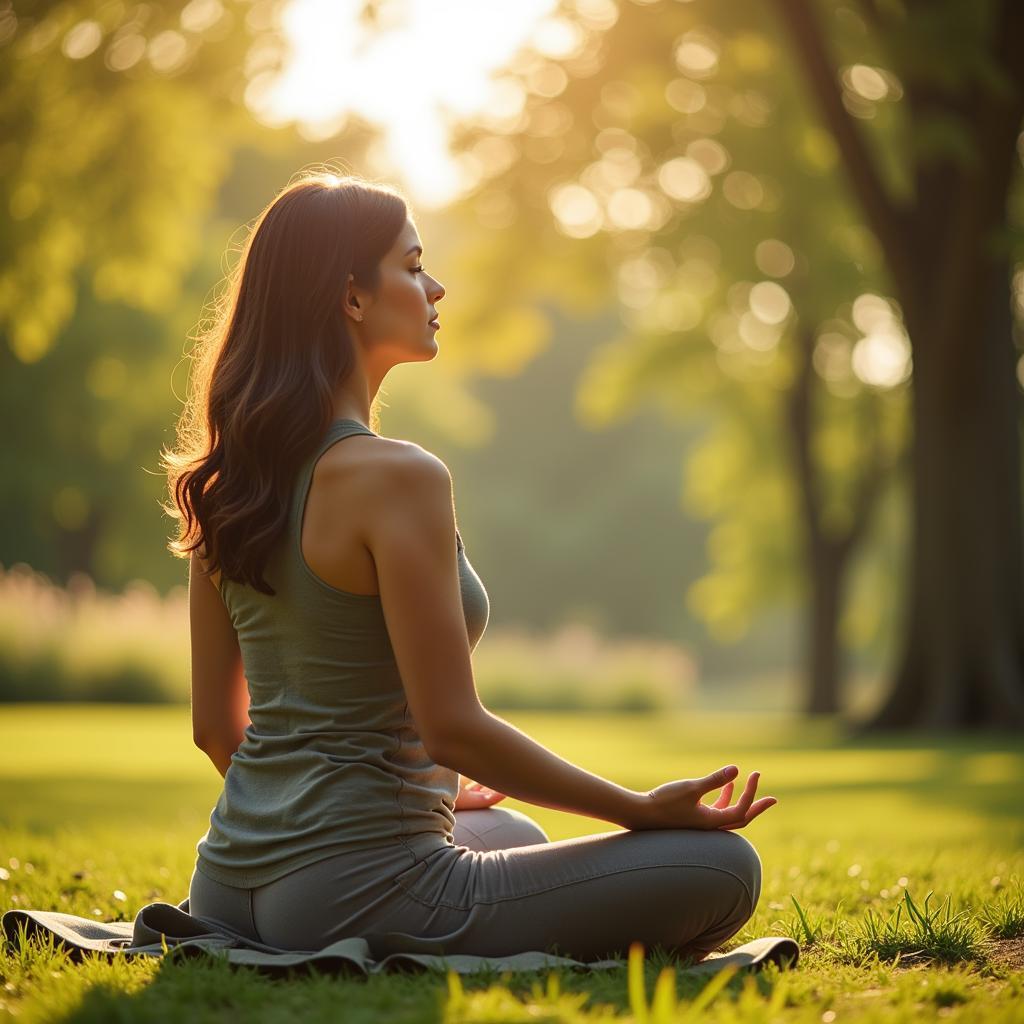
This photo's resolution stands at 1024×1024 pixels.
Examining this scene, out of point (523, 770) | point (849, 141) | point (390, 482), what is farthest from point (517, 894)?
point (849, 141)

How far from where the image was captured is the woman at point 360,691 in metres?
2.65

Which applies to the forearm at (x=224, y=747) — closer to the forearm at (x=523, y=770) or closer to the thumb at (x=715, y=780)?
the forearm at (x=523, y=770)

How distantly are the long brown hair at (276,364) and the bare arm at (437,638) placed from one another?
25 cm

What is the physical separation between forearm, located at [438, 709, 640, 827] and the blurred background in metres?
2.19

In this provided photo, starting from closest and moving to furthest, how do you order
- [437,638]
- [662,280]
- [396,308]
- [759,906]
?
[437,638], [396,308], [759,906], [662,280]

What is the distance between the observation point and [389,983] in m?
2.55

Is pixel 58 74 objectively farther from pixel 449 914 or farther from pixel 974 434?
pixel 449 914

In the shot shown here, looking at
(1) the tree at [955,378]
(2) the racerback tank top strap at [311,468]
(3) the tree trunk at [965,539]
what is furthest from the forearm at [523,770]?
(3) the tree trunk at [965,539]

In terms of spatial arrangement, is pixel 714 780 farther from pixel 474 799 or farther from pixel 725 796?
pixel 474 799

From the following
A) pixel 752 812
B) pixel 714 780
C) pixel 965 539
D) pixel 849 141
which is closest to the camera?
pixel 714 780

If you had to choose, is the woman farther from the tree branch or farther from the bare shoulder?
the tree branch

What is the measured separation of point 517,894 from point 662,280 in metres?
18.5

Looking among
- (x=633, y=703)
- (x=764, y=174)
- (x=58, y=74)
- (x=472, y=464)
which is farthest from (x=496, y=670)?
(x=472, y=464)

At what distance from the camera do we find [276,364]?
2.85 m
